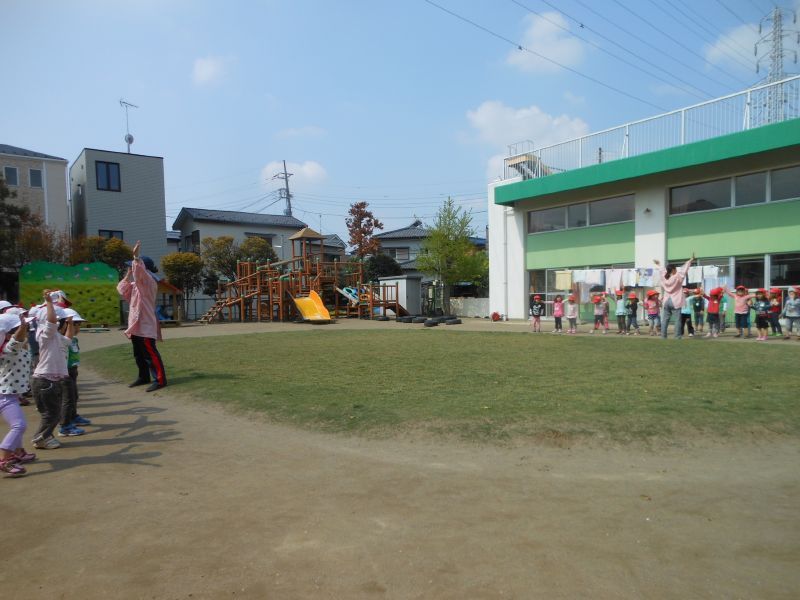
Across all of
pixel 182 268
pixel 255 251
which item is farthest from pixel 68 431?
pixel 255 251

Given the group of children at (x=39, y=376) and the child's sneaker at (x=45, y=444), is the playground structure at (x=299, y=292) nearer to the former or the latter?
the group of children at (x=39, y=376)

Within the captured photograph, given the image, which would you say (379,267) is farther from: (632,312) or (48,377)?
(48,377)

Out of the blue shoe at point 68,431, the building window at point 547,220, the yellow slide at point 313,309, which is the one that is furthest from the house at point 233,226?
the blue shoe at point 68,431

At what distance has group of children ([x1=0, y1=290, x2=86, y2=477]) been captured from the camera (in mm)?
5199

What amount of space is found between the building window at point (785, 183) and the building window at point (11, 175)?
38.9 metres

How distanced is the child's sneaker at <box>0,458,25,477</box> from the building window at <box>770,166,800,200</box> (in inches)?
820

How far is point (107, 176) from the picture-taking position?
36.7 meters

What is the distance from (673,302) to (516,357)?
22.8ft

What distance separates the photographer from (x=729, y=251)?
1884cm

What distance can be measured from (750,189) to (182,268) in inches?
1162

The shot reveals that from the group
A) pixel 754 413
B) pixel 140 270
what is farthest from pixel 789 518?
pixel 140 270

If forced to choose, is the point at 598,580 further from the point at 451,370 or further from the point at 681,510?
the point at 451,370

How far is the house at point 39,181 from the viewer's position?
109 ft

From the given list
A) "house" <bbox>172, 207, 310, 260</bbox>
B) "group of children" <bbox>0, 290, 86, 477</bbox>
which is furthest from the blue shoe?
"house" <bbox>172, 207, 310, 260</bbox>
